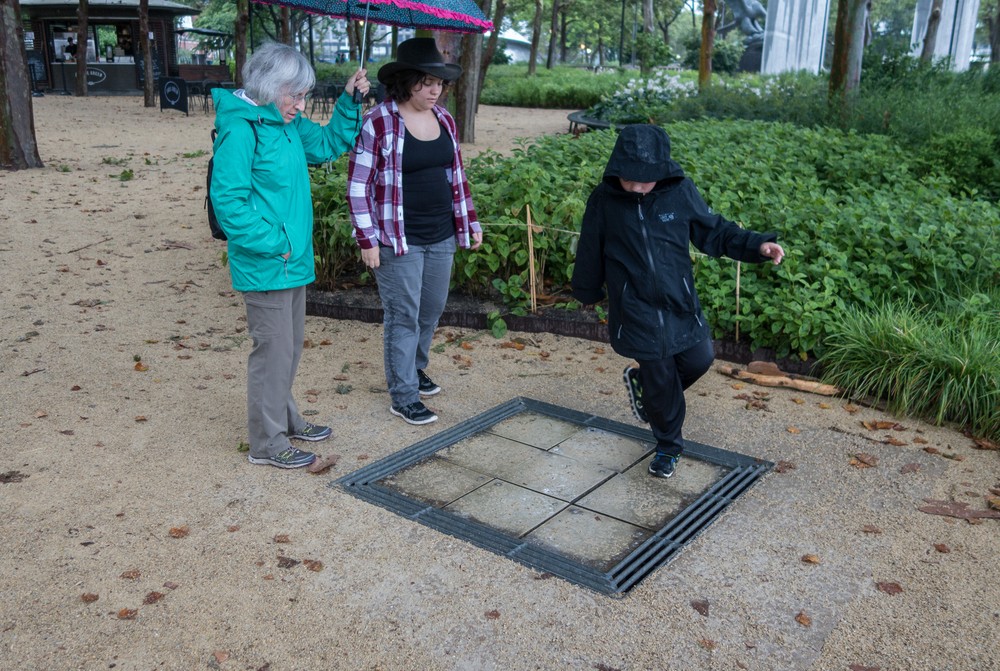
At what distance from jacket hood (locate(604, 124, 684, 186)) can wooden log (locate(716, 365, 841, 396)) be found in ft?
6.83

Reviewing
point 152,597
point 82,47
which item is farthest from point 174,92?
point 152,597

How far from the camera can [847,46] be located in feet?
44.2

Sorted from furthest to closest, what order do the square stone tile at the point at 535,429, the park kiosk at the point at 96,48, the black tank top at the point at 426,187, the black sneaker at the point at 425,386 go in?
the park kiosk at the point at 96,48 → the black sneaker at the point at 425,386 → the square stone tile at the point at 535,429 → the black tank top at the point at 426,187

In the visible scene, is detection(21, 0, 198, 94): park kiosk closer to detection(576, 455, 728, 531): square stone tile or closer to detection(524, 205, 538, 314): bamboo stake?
detection(524, 205, 538, 314): bamboo stake

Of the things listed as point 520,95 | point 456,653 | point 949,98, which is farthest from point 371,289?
point 520,95

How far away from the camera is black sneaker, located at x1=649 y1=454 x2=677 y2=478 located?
4.22 metres

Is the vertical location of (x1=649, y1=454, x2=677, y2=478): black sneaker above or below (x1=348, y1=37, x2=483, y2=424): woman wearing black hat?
below

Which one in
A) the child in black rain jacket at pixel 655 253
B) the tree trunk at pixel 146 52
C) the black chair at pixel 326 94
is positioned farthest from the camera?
the tree trunk at pixel 146 52

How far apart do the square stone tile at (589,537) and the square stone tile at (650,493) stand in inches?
2.8

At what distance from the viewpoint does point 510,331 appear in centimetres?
639

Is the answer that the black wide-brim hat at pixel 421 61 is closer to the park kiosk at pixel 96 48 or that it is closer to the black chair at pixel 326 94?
the black chair at pixel 326 94

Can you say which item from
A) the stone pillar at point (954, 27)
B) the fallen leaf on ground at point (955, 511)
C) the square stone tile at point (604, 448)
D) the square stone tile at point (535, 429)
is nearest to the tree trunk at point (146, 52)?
the square stone tile at point (535, 429)

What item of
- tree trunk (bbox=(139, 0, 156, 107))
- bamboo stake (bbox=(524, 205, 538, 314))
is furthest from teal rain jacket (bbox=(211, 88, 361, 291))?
tree trunk (bbox=(139, 0, 156, 107))

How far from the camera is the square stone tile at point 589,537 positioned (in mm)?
3557
